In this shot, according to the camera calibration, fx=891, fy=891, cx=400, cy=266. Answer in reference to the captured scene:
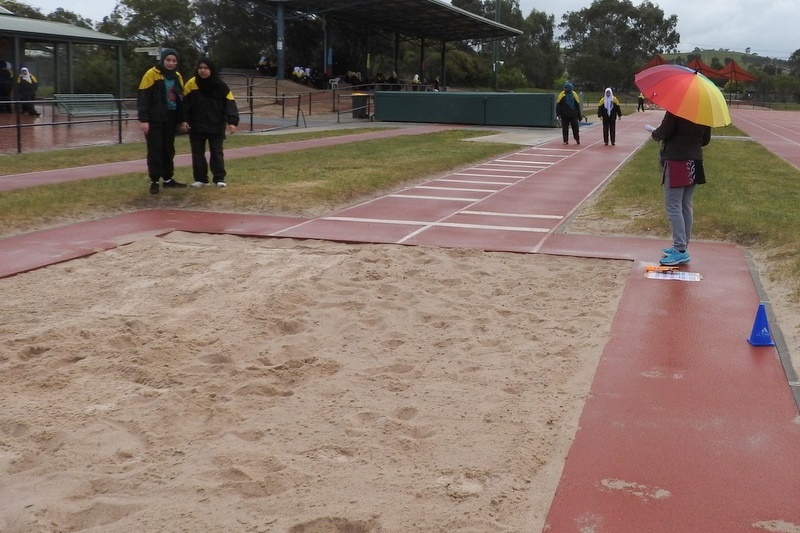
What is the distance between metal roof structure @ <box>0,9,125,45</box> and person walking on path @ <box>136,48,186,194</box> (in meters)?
18.7

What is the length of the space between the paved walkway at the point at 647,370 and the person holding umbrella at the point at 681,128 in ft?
1.54

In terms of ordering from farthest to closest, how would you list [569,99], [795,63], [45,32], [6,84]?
[795,63], [6,84], [45,32], [569,99]

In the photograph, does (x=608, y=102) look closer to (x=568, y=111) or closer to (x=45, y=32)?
(x=568, y=111)

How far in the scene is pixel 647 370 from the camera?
5605mm

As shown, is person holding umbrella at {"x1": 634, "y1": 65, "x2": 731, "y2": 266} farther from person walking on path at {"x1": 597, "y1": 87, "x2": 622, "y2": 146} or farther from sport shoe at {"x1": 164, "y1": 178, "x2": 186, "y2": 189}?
person walking on path at {"x1": 597, "y1": 87, "x2": 622, "y2": 146}

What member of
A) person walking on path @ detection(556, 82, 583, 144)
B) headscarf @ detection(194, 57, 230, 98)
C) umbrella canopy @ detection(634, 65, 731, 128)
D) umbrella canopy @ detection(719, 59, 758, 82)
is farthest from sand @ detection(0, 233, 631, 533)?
umbrella canopy @ detection(719, 59, 758, 82)

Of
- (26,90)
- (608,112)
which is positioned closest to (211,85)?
(608,112)

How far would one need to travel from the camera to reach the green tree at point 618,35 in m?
111

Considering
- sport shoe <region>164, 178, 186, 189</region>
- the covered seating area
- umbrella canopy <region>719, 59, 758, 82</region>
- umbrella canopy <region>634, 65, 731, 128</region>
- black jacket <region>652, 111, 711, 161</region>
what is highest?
the covered seating area

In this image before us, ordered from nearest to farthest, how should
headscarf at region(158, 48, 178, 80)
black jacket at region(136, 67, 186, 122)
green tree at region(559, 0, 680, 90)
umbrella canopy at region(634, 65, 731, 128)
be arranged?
umbrella canopy at region(634, 65, 731, 128) → black jacket at region(136, 67, 186, 122) → headscarf at region(158, 48, 178, 80) → green tree at region(559, 0, 680, 90)

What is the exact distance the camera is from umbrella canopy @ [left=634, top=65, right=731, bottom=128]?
7590 mm

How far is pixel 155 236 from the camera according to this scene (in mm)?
9383

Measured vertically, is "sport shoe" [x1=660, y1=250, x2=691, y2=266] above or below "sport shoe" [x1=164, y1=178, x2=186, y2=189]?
below

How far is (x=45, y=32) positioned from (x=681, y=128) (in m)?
25.6
